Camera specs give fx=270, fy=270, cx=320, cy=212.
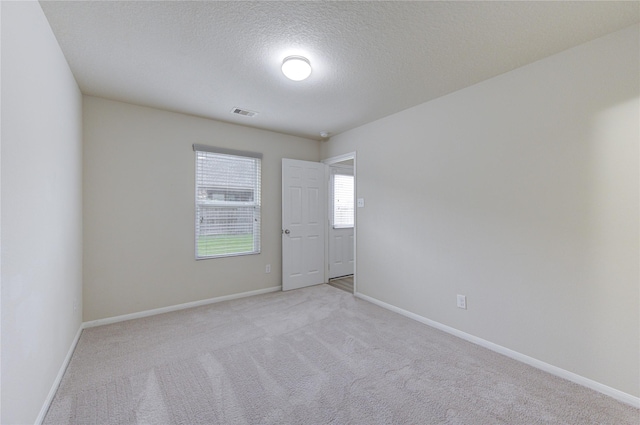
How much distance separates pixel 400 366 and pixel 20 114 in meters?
2.94

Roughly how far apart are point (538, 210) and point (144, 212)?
404 centimetres

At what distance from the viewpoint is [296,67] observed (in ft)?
7.18

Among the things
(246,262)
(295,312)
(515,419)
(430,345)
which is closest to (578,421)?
(515,419)

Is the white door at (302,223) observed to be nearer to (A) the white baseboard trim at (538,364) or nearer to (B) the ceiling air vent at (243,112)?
(B) the ceiling air vent at (243,112)

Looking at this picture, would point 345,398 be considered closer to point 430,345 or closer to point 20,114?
point 430,345

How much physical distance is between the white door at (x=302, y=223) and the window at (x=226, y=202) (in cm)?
46

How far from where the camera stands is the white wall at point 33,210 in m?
1.28

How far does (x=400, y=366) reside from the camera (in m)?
2.20

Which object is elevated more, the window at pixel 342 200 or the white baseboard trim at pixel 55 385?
the window at pixel 342 200

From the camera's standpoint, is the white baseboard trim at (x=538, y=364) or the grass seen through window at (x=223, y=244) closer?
the white baseboard trim at (x=538, y=364)

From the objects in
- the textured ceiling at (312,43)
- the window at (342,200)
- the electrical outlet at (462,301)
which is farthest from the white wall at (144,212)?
the electrical outlet at (462,301)

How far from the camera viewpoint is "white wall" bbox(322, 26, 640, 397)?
1.87 meters

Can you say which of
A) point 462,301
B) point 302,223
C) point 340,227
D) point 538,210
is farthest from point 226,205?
point 538,210

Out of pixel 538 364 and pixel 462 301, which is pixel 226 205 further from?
pixel 538 364
